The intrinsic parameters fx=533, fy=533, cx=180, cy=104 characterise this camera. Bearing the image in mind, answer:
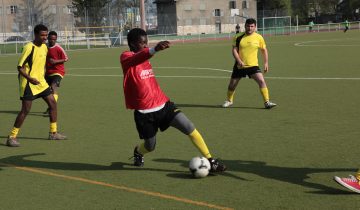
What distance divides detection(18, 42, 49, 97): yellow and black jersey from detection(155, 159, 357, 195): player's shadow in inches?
125

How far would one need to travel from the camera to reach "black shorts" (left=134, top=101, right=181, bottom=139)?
260 inches

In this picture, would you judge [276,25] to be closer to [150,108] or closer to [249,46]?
[249,46]

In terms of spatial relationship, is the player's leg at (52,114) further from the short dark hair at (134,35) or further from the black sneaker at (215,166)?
the black sneaker at (215,166)

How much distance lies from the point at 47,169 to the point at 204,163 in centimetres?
230

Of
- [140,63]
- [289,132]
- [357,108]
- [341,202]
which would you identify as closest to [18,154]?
[140,63]

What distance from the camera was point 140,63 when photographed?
6.17m

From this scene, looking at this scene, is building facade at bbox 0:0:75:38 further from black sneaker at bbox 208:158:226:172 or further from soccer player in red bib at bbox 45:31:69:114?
black sneaker at bbox 208:158:226:172

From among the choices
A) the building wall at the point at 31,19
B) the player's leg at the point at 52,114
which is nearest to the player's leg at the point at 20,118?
the player's leg at the point at 52,114

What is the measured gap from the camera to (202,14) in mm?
84750

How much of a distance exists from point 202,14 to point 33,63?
77342mm

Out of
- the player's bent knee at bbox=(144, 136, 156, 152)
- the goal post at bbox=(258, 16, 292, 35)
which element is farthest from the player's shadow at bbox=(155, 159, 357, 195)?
the goal post at bbox=(258, 16, 292, 35)

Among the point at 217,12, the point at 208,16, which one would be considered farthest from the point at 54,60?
the point at 217,12

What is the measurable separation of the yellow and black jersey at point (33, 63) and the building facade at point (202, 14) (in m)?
67.8

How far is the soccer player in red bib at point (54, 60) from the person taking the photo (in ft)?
37.5
